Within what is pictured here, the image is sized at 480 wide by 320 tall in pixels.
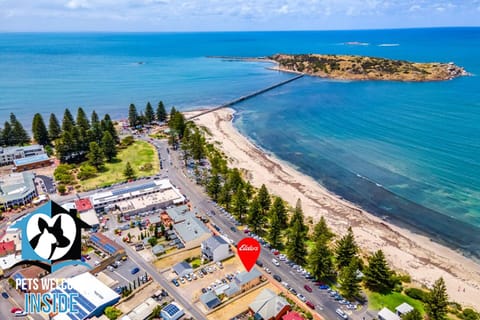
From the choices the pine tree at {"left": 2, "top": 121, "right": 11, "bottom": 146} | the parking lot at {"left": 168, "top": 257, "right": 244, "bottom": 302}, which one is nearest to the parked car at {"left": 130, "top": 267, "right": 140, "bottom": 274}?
the parking lot at {"left": 168, "top": 257, "right": 244, "bottom": 302}

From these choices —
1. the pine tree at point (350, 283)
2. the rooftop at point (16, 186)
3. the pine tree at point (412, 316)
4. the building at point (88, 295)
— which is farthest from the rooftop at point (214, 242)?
the rooftop at point (16, 186)

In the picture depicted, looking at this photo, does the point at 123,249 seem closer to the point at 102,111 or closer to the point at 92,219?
the point at 92,219

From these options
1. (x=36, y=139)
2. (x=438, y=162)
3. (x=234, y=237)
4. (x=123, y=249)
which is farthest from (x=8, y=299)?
(x=438, y=162)

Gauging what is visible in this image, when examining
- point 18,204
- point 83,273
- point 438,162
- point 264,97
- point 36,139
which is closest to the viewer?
point 83,273

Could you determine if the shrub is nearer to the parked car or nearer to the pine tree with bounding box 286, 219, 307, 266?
the pine tree with bounding box 286, 219, 307, 266

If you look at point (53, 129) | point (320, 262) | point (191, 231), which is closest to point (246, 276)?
point (320, 262)

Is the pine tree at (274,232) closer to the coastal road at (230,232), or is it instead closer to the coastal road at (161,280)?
the coastal road at (230,232)
